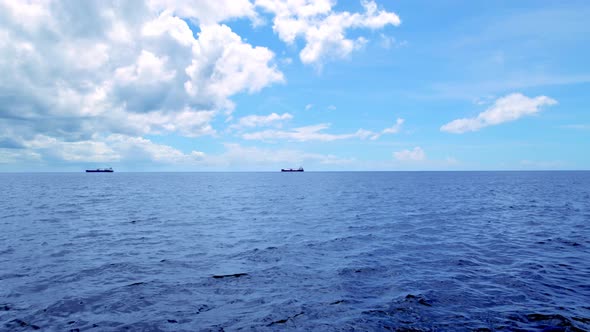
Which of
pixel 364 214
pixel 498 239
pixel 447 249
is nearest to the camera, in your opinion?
pixel 447 249

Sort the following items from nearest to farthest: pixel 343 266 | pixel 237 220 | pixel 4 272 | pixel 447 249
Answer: pixel 4 272, pixel 343 266, pixel 447 249, pixel 237 220

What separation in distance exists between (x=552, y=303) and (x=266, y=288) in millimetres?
14483

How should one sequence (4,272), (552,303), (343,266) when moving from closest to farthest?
(552,303) < (4,272) < (343,266)

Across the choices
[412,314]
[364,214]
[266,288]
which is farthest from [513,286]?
[364,214]

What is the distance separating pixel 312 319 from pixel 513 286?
1226 cm

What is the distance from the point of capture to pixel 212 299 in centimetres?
1656

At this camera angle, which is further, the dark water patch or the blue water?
the dark water patch

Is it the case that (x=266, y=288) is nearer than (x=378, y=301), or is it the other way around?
(x=378, y=301)

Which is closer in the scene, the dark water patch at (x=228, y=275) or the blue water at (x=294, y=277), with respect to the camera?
the blue water at (x=294, y=277)

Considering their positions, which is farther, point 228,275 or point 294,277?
point 228,275

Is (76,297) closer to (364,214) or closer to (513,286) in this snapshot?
(513,286)

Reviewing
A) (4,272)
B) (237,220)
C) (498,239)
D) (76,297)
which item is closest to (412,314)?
(76,297)

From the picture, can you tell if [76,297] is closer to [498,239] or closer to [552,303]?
[552,303]

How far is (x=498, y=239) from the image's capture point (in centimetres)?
3078
